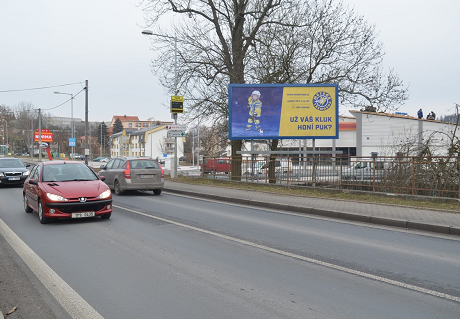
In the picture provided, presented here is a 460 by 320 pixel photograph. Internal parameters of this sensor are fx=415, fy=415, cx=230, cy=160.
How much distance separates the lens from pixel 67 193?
9281 mm

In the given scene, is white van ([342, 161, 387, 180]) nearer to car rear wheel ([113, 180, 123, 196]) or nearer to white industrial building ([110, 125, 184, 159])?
car rear wheel ([113, 180, 123, 196])

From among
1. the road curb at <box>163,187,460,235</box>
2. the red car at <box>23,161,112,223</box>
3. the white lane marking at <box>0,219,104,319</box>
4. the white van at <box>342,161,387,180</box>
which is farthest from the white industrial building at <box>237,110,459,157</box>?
the white lane marking at <box>0,219,104,319</box>

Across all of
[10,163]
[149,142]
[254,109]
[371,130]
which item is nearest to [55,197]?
[254,109]

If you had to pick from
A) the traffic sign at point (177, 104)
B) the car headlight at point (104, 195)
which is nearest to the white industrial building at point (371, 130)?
the traffic sign at point (177, 104)

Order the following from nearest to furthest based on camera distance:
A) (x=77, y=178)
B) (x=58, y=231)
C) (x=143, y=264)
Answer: (x=143, y=264) → (x=58, y=231) → (x=77, y=178)

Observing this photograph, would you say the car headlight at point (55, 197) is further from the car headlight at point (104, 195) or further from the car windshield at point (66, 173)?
the car windshield at point (66, 173)

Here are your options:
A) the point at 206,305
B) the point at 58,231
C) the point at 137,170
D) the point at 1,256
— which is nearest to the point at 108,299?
the point at 206,305

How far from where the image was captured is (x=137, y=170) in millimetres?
16531

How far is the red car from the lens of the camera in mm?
9195

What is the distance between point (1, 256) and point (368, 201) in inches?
412

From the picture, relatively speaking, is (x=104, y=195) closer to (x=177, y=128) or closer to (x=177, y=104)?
(x=177, y=104)

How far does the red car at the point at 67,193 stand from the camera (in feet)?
30.2

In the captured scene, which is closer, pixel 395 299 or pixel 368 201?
pixel 395 299

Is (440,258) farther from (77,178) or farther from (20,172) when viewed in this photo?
(20,172)
